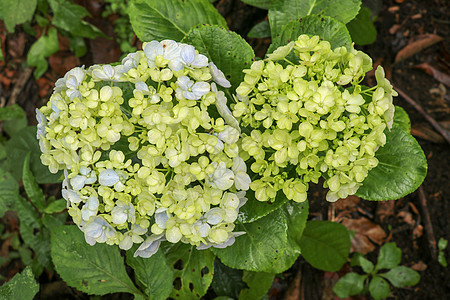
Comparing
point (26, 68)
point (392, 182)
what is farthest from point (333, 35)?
point (26, 68)

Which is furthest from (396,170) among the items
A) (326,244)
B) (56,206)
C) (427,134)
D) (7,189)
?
(7,189)

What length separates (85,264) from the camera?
2.05 meters

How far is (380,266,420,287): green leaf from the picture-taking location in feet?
8.59

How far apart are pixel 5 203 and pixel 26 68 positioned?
1226 mm

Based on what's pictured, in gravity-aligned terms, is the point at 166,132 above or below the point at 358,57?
below

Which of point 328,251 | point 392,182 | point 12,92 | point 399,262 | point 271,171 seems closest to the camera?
point 271,171

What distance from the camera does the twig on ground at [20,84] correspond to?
10.7 ft

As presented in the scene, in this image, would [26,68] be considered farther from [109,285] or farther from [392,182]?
[392,182]

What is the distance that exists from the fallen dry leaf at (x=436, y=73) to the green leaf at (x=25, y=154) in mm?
2672

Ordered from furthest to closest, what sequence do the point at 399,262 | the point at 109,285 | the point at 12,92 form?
the point at 12,92, the point at 399,262, the point at 109,285

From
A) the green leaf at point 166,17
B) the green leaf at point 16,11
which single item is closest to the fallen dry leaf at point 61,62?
the green leaf at point 16,11

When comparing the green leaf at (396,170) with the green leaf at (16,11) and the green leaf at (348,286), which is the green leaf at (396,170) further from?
the green leaf at (16,11)

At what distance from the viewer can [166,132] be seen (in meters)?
1.32

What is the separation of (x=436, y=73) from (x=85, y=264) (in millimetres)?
2679
